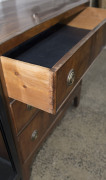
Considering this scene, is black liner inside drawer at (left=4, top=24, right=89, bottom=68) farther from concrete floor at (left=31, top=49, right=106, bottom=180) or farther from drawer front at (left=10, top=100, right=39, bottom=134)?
concrete floor at (left=31, top=49, right=106, bottom=180)

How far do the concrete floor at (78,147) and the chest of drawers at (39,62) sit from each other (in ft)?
0.51

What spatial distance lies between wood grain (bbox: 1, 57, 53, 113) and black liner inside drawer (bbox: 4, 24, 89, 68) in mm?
97

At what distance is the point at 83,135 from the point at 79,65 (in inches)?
24.4

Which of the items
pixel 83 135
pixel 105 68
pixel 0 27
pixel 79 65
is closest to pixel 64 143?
pixel 83 135

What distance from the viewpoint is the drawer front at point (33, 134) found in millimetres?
669

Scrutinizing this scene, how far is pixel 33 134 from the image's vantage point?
72 cm

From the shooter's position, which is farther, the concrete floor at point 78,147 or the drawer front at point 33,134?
the concrete floor at point 78,147

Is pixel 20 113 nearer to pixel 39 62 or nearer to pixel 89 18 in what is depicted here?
pixel 39 62

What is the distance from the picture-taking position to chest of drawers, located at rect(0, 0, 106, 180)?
0.43 meters

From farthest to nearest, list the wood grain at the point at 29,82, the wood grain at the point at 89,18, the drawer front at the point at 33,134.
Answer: the wood grain at the point at 89,18
the drawer front at the point at 33,134
the wood grain at the point at 29,82

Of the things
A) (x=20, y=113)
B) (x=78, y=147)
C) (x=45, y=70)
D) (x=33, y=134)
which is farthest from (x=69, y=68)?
(x=78, y=147)

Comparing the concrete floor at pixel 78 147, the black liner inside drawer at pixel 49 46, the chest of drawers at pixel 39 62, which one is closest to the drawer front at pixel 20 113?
the chest of drawers at pixel 39 62

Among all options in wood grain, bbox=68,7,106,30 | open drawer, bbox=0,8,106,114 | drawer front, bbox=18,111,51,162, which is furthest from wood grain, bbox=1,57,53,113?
wood grain, bbox=68,7,106,30

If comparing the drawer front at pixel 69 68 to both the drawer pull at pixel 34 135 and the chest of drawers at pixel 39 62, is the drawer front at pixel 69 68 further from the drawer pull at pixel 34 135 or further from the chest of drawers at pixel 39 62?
the drawer pull at pixel 34 135
